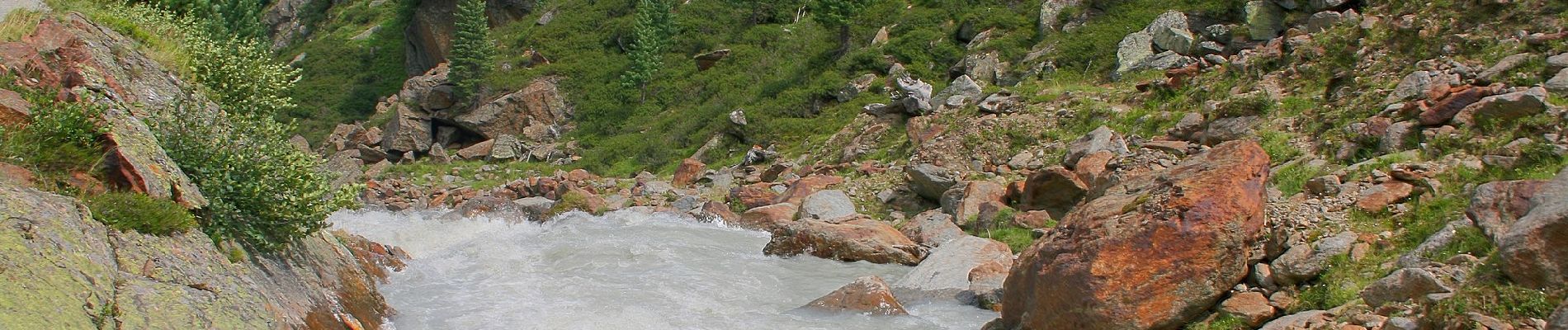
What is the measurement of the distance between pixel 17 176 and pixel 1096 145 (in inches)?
645

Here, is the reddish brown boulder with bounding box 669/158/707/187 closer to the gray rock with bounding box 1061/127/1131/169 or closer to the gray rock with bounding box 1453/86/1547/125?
the gray rock with bounding box 1061/127/1131/169

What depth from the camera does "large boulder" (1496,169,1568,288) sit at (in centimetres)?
660

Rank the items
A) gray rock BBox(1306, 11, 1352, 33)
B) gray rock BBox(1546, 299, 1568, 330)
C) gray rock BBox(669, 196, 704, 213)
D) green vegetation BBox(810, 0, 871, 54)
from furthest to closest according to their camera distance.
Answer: green vegetation BBox(810, 0, 871, 54) < gray rock BBox(669, 196, 704, 213) < gray rock BBox(1306, 11, 1352, 33) < gray rock BBox(1546, 299, 1568, 330)

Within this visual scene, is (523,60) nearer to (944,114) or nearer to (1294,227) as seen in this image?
(944,114)

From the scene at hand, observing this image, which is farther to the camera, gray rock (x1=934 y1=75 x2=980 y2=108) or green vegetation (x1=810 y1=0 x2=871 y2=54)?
green vegetation (x1=810 y1=0 x2=871 y2=54)

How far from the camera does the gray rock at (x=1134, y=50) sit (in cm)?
2584

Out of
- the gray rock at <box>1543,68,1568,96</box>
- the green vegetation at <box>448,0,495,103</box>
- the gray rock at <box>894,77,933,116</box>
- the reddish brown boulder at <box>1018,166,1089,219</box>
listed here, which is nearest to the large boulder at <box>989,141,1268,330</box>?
the gray rock at <box>1543,68,1568,96</box>

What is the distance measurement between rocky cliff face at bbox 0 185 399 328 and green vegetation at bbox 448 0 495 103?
4032cm

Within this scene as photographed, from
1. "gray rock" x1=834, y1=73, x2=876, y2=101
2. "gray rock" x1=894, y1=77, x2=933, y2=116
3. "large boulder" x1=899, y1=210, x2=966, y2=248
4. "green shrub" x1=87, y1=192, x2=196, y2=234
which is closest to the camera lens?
"green shrub" x1=87, y1=192, x2=196, y2=234

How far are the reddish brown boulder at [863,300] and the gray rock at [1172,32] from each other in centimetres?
1661

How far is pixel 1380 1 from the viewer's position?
752 inches

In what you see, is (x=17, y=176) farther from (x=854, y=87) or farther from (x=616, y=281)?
(x=854, y=87)

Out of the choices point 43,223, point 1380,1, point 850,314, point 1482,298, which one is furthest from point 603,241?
point 1380,1

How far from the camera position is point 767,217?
20.5 metres
